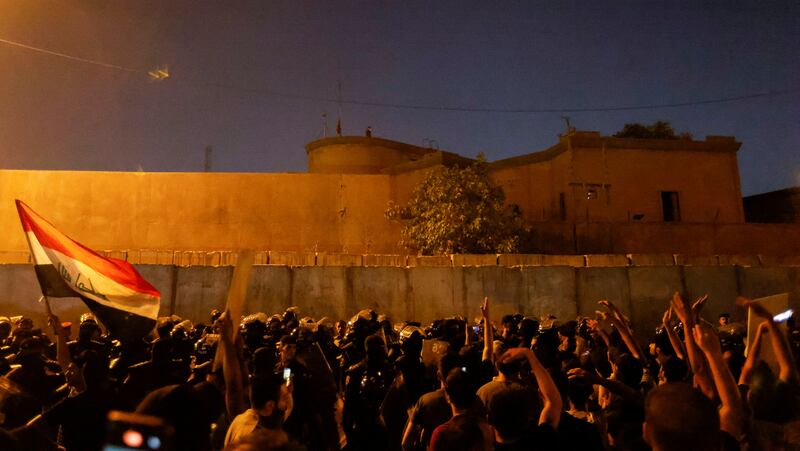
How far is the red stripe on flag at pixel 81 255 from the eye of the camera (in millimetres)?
6148

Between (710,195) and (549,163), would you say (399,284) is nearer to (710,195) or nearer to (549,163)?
(549,163)

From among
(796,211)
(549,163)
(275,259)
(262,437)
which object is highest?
(549,163)

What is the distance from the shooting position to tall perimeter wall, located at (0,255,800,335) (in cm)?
1598

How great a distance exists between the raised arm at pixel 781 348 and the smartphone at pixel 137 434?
339 cm

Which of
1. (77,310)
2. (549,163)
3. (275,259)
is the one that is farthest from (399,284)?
(549,163)

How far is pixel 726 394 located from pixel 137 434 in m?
3.05

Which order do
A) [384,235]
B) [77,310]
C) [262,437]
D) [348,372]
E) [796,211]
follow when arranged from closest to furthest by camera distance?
[262,437]
[348,372]
[77,310]
[384,235]
[796,211]

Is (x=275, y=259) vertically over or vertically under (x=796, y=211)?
under

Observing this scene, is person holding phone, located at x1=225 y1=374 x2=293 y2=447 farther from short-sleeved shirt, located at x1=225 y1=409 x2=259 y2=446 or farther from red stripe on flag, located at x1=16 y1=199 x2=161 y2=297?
red stripe on flag, located at x1=16 y1=199 x2=161 y2=297

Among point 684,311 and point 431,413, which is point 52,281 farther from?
point 684,311

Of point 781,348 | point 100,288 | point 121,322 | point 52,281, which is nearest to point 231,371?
point 121,322

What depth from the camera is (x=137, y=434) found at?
104 inches

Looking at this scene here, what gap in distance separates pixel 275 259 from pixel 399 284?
4252mm

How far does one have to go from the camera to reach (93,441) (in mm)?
3898
